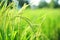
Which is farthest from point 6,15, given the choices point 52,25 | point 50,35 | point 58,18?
point 58,18

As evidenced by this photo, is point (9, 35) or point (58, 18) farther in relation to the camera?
point (58, 18)

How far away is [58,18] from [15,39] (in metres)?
4.47

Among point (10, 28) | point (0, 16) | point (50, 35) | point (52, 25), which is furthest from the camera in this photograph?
point (52, 25)

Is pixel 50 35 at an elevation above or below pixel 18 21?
below

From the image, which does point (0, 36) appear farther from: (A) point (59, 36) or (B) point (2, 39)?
(A) point (59, 36)

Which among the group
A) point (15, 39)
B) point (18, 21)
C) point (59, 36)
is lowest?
point (59, 36)

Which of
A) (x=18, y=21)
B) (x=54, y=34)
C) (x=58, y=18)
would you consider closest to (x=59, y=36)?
(x=54, y=34)

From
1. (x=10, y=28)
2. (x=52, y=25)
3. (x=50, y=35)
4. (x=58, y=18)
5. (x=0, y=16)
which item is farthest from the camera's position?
(x=58, y=18)

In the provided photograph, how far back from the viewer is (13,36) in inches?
71.3

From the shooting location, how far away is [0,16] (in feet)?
5.73

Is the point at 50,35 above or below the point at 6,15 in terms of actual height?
below

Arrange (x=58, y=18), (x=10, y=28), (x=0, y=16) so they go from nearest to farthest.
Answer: (x=0, y=16), (x=10, y=28), (x=58, y=18)

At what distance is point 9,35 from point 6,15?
0.17m

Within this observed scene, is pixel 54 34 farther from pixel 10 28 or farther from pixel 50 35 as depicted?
pixel 10 28
